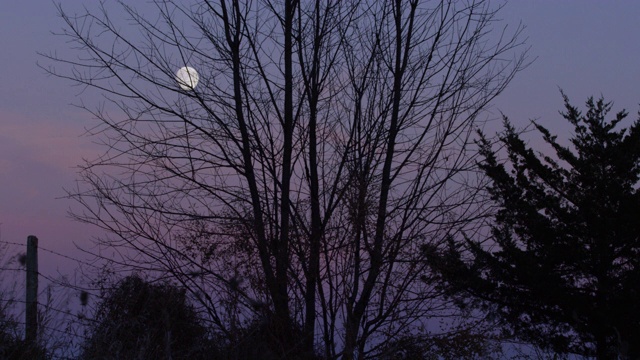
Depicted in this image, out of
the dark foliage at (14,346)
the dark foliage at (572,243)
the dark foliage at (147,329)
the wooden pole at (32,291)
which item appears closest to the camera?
the dark foliage at (147,329)

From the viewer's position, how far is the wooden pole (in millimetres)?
6828

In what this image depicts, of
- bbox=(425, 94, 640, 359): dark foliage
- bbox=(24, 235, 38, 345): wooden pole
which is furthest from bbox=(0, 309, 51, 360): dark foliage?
bbox=(425, 94, 640, 359): dark foliage

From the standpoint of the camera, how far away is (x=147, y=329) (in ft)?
19.9

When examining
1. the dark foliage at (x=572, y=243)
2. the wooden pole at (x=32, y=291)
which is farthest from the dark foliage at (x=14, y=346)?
the dark foliage at (x=572, y=243)

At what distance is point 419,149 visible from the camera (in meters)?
6.99

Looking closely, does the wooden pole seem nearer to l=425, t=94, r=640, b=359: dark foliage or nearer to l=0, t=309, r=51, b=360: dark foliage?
l=0, t=309, r=51, b=360: dark foliage

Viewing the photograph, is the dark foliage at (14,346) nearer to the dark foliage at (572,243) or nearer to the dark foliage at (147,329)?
the dark foliage at (147,329)

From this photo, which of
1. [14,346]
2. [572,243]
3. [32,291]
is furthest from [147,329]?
[572,243]

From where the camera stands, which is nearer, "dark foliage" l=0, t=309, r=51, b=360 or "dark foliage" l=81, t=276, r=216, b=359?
"dark foliage" l=81, t=276, r=216, b=359

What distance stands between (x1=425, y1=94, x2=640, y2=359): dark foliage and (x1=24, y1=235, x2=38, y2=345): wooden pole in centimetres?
1173

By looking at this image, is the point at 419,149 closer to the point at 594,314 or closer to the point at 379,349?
the point at 379,349

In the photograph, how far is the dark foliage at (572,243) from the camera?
688 inches

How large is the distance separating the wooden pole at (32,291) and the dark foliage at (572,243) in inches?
462

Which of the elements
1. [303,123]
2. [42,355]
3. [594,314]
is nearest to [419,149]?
[303,123]
